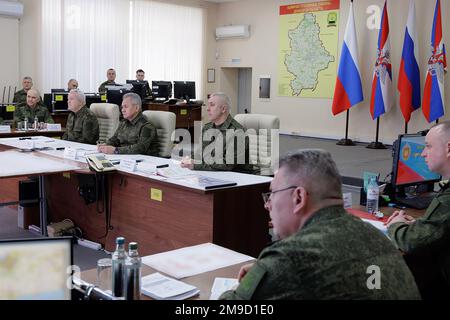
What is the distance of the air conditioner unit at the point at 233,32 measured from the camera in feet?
41.1

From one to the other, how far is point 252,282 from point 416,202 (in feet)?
7.17

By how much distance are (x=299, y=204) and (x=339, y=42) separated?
9926mm

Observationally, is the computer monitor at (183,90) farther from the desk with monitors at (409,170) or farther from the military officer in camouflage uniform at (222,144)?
the desk with monitors at (409,170)

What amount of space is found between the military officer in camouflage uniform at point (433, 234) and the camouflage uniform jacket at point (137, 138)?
9.38 ft

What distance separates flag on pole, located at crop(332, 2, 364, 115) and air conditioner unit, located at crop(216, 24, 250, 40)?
10.4 feet

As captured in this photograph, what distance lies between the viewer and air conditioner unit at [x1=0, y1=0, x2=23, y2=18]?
970 centimetres

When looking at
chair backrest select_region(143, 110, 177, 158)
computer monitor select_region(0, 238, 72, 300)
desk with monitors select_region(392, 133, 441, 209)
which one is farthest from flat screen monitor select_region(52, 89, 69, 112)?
computer monitor select_region(0, 238, 72, 300)

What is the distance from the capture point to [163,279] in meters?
1.82

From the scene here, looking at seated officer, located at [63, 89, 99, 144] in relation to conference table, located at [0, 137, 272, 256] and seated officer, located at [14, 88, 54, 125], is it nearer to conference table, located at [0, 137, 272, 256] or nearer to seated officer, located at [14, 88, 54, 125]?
conference table, located at [0, 137, 272, 256]

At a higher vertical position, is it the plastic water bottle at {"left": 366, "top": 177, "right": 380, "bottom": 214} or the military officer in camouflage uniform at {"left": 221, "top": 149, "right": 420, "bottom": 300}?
the military officer in camouflage uniform at {"left": 221, "top": 149, "right": 420, "bottom": 300}

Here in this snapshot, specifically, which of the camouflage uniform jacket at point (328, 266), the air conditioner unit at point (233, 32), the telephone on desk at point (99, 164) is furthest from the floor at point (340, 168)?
the camouflage uniform jacket at point (328, 266)

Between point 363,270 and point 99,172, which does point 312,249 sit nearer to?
point 363,270

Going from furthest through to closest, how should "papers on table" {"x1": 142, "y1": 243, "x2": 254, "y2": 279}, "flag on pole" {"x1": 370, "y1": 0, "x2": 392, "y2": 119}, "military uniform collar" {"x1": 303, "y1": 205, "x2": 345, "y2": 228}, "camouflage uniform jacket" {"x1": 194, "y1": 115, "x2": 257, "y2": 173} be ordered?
"flag on pole" {"x1": 370, "y1": 0, "x2": 392, "y2": 119} → "camouflage uniform jacket" {"x1": 194, "y1": 115, "x2": 257, "y2": 173} → "papers on table" {"x1": 142, "y1": 243, "x2": 254, "y2": 279} → "military uniform collar" {"x1": 303, "y1": 205, "x2": 345, "y2": 228}
